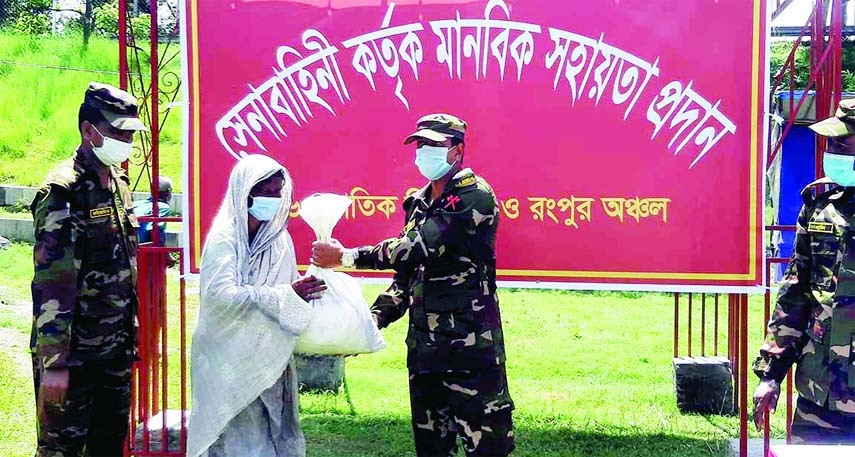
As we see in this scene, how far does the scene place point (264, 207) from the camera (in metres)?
3.09

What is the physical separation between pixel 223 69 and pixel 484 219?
173cm

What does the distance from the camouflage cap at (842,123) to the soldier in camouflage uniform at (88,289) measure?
9.15 ft

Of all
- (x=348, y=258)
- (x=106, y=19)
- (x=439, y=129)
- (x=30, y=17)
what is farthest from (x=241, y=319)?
(x=30, y=17)

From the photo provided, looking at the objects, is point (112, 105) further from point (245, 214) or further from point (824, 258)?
point (824, 258)

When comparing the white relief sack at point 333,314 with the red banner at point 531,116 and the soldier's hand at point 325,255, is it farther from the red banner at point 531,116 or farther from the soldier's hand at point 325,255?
the red banner at point 531,116

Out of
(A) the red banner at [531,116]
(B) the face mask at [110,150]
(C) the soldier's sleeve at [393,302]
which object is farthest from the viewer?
(A) the red banner at [531,116]

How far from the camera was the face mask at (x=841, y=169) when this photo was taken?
3207 millimetres

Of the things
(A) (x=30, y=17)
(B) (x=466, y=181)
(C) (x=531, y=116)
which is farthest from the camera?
(A) (x=30, y=17)

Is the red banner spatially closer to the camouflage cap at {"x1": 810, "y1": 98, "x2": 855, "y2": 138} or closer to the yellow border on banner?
the yellow border on banner

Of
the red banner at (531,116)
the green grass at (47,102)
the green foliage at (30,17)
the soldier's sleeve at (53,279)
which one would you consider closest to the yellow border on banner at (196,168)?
the red banner at (531,116)

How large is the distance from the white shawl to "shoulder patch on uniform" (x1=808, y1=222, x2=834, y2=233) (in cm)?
199

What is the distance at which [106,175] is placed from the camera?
346 centimetres

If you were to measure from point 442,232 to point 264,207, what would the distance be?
76cm

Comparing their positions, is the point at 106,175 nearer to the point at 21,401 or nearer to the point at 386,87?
the point at 386,87
